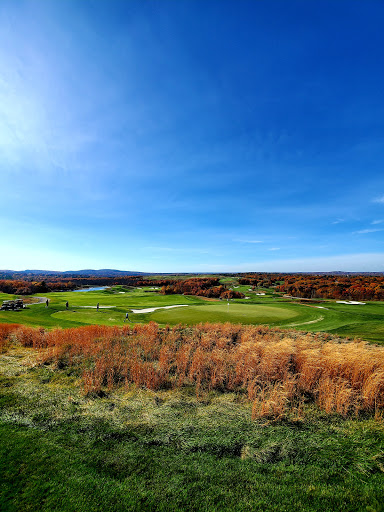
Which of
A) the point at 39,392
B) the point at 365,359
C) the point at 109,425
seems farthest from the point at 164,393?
the point at 365,359

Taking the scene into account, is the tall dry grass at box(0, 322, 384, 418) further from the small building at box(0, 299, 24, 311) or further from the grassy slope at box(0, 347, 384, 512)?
the small building at box(0, 299, 24, 311)

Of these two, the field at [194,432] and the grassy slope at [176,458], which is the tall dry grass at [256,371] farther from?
the grassy slope at [176,458]

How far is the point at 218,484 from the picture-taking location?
121 inches

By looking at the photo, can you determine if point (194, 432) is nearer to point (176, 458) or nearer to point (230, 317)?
point (176, 458)

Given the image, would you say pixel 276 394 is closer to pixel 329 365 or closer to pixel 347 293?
pixel 329 365

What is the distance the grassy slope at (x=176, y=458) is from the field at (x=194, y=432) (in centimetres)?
2

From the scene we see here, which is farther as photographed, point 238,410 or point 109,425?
point 238,410

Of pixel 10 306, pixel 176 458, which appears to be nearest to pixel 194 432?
pixel 176 458

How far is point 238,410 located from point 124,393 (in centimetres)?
305

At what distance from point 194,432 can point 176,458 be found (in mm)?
794

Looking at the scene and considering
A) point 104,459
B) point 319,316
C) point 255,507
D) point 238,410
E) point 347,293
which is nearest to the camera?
point 255,507

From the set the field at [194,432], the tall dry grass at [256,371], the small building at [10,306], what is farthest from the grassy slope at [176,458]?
the small building at [10,306]

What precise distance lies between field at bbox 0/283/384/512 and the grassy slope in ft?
0.06

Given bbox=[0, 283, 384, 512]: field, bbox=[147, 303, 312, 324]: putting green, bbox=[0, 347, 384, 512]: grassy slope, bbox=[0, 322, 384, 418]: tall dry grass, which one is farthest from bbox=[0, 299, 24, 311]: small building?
bbox=[0, 347, 384, 512]: grassy slope
